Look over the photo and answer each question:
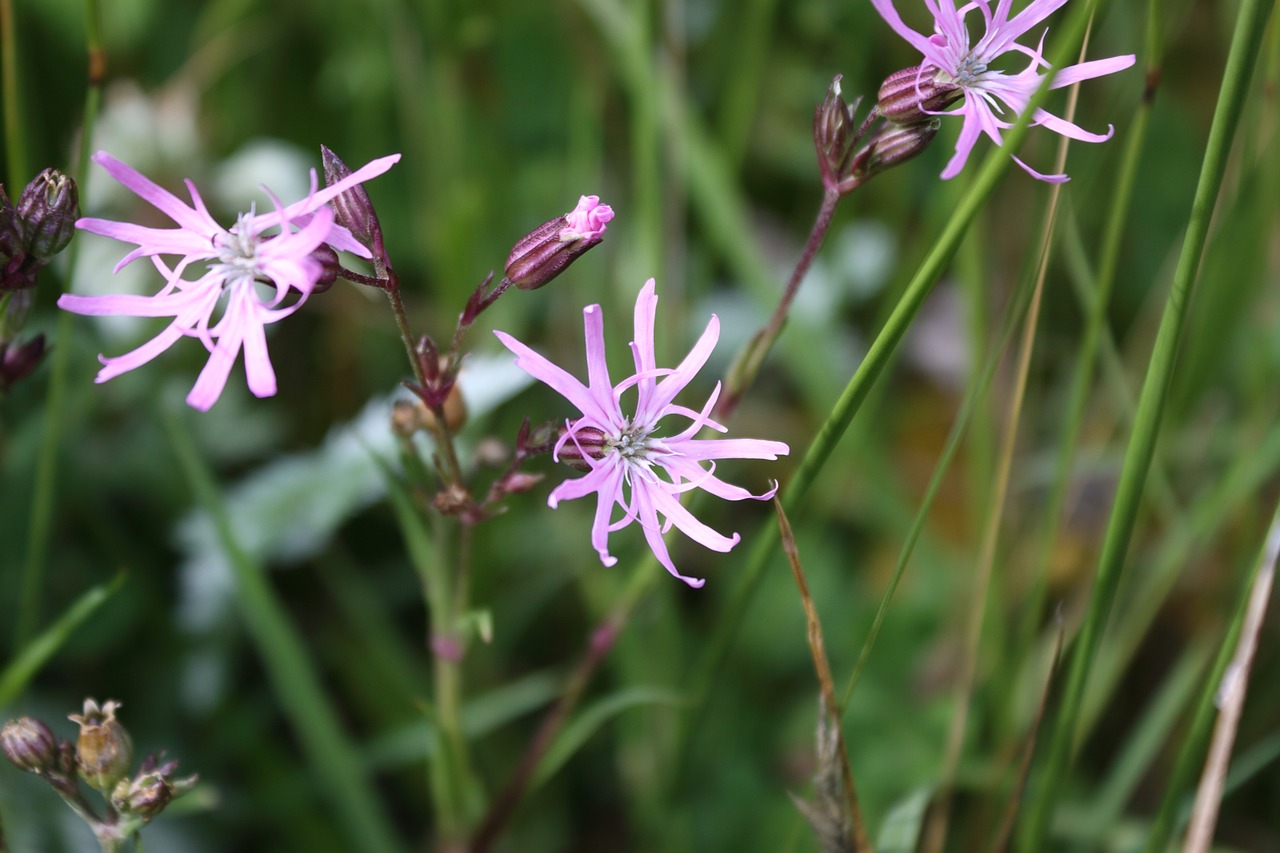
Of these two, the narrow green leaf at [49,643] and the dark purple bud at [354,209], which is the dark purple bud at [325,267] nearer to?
the dark purple bud at [354,209]

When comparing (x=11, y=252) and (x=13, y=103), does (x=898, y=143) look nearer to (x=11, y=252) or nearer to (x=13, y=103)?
(x=11, y=252)

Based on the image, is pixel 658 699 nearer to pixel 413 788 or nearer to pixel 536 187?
pixel 413 788

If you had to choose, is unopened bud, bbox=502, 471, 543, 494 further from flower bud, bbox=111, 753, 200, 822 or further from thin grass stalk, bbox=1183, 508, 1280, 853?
thin grass stalk, bbox=1183, 508, 1280, 853

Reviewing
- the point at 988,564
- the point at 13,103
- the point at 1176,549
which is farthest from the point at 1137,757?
the point at 13,103

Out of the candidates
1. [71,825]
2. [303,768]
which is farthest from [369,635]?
[71,825]

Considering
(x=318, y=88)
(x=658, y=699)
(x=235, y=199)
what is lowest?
(x=658, y=699)

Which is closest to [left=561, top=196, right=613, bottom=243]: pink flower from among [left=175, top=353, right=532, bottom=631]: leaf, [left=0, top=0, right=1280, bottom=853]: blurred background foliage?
[left=175, top=353, right=532, bottom=631]: leaf
